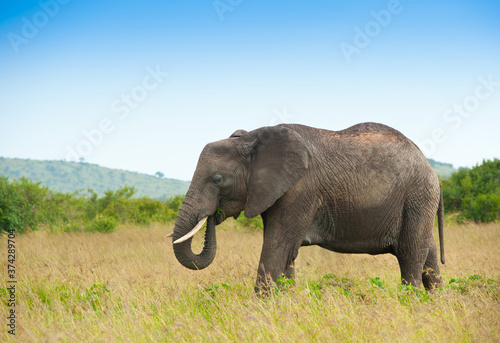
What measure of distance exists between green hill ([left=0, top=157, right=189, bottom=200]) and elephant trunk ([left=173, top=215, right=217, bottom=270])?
420 feet

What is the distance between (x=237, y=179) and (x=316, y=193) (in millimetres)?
1038

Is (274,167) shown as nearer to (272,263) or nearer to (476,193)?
(272,263)

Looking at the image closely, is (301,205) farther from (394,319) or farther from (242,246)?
(242,246)

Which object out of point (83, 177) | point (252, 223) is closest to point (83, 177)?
point (83, 177)

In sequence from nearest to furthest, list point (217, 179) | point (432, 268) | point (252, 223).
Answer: point (217, 179) → point (432, 268) → point (252, 223)

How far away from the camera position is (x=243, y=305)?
5379 millimetres

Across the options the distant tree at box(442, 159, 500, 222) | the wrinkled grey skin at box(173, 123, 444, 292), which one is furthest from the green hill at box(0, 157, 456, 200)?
the wrinkled grey skin at box(173, 123, 444, 292)

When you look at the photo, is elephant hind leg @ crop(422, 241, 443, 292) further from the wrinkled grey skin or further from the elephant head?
the elephant head

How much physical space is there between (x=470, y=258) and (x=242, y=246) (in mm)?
5534

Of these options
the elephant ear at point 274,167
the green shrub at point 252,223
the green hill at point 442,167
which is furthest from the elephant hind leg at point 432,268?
the green hill at point 442,167

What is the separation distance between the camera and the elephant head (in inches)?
215

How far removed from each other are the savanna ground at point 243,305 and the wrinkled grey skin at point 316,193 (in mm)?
551

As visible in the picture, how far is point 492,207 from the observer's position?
16.1m

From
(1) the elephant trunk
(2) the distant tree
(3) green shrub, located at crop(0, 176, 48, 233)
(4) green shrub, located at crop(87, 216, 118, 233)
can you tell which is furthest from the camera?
(2) the distant tree
